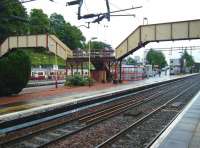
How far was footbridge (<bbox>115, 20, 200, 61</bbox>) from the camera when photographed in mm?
37531

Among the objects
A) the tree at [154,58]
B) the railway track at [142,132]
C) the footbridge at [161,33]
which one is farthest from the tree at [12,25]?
the tree at [154,58]

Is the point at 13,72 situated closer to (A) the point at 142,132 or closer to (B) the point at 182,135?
(A) the point at 142,132

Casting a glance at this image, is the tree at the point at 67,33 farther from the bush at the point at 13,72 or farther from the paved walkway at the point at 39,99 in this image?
the bush at the point at 13,72

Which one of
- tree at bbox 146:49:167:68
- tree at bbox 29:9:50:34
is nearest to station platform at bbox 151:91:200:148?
tree at bbox 29:9:50:34

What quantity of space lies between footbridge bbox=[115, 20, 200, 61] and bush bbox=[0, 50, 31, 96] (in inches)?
688

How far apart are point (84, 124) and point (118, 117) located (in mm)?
3032

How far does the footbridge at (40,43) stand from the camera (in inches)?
1971

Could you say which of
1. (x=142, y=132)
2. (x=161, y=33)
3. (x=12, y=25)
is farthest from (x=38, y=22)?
(x=142, y=132)

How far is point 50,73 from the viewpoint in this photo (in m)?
69.8

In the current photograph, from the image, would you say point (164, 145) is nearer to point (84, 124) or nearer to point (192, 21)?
point (84, 124)

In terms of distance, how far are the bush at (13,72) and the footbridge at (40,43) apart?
68.6 feet

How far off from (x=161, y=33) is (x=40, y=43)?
20162 millimetres

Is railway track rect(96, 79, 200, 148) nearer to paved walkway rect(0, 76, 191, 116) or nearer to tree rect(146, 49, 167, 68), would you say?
paved walkway rect(0, 76, 191, 116)

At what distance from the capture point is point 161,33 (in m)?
39.9
